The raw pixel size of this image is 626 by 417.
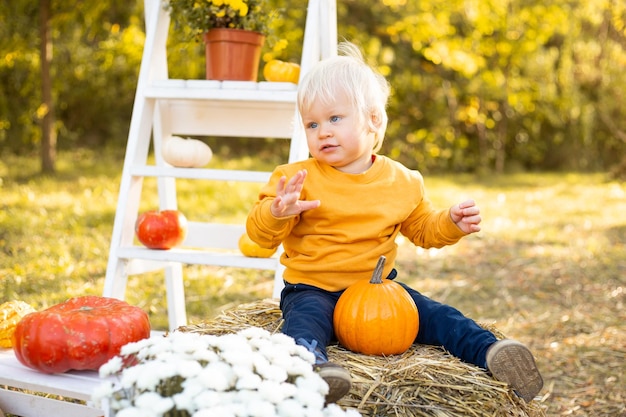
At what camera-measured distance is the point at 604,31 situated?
13016 millimetres

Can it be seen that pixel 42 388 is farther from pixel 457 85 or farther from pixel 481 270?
pixel 457 85

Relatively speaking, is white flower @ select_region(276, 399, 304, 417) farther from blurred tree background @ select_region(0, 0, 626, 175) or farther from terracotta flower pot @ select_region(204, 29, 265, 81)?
blurred tree background @ select_region(0, 0, 626, 175)

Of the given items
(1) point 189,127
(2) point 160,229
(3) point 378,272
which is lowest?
(2) point 160,229

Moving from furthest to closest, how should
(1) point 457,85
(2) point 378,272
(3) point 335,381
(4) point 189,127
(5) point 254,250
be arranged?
(1) point 457,85, (4) point 189,127, (5) point 254,250, (2) point 378,272, (3) point 335,381

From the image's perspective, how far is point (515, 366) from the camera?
7.23 feet

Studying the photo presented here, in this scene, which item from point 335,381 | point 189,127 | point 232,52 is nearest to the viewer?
point 335,381

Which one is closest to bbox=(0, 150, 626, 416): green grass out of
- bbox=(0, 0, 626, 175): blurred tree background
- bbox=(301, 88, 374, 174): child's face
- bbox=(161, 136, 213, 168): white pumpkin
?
bbox=(161, 136, 213, 168): white pumpkin

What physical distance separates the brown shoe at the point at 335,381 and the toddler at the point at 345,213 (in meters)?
0.44

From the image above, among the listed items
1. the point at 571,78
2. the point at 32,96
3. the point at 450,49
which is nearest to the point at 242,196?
the point at 450,49

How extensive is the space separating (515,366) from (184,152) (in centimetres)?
182

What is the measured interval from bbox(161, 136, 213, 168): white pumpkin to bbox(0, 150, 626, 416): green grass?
39.6 inches

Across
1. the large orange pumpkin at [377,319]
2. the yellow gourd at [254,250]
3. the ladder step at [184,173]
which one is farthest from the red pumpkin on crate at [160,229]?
the large orange pumpkin at [377,319]

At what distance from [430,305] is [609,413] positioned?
3.37ft

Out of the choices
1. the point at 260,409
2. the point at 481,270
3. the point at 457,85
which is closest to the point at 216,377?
the point at 260,409
